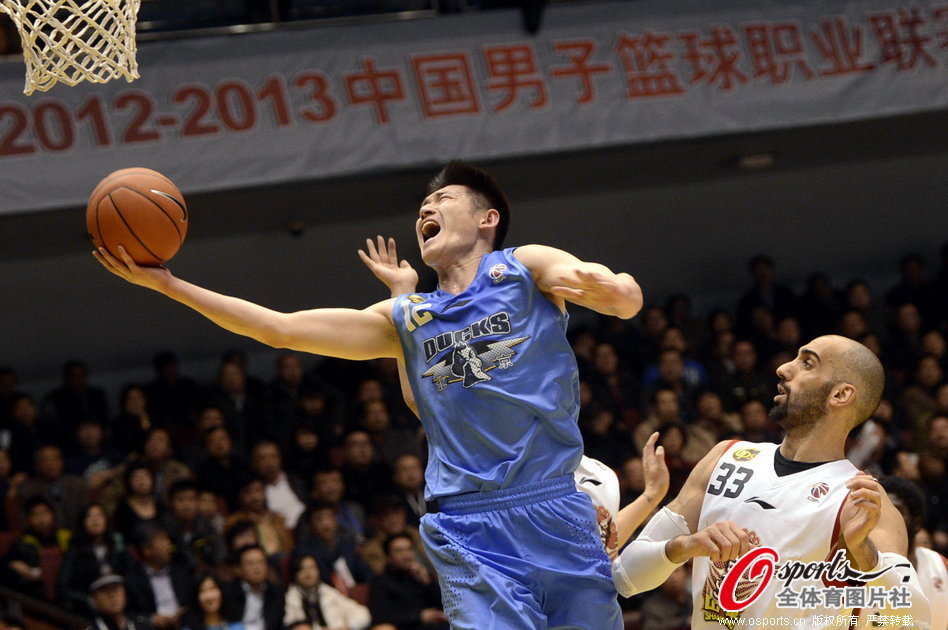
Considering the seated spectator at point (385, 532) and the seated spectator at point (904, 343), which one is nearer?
the seated spectator at point (385, 532)

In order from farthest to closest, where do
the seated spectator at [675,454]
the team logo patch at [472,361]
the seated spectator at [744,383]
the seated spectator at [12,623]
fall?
the seated spectator at [744,383] → the seated spectator at [675,454] → the seated spectator at [12,623] → the team logo patch at [472,361]

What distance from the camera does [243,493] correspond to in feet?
27.8

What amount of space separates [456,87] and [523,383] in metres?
5.86

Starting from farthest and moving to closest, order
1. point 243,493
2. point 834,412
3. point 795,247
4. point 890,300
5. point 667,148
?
point 795,247, point 890,300, point 667,148, point 243,493, point 834,412

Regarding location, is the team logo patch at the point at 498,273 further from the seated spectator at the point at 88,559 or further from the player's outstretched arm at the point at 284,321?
the seated spectator at the point at 88,559

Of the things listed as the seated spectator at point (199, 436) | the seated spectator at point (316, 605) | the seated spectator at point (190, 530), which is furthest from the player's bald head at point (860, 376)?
the seated spectator at point (199, 436)

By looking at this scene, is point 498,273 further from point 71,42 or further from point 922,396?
point 922,396

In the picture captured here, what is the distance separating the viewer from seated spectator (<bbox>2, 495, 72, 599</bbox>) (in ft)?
25.5

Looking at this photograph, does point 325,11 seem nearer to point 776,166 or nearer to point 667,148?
point 667,148

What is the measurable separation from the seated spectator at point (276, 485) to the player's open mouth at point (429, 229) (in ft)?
16.9

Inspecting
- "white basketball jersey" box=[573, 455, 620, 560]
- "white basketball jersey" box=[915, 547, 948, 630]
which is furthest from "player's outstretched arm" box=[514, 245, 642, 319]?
"white basketball jersey" box=[915, 547, 948, 630]

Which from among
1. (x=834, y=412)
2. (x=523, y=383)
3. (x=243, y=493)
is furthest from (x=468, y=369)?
(x=243, y=493)

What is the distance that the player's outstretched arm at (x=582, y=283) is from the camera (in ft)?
11.2

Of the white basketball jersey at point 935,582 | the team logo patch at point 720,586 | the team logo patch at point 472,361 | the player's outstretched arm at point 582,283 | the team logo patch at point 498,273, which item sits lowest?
the white basketball jersey at point 935,582
